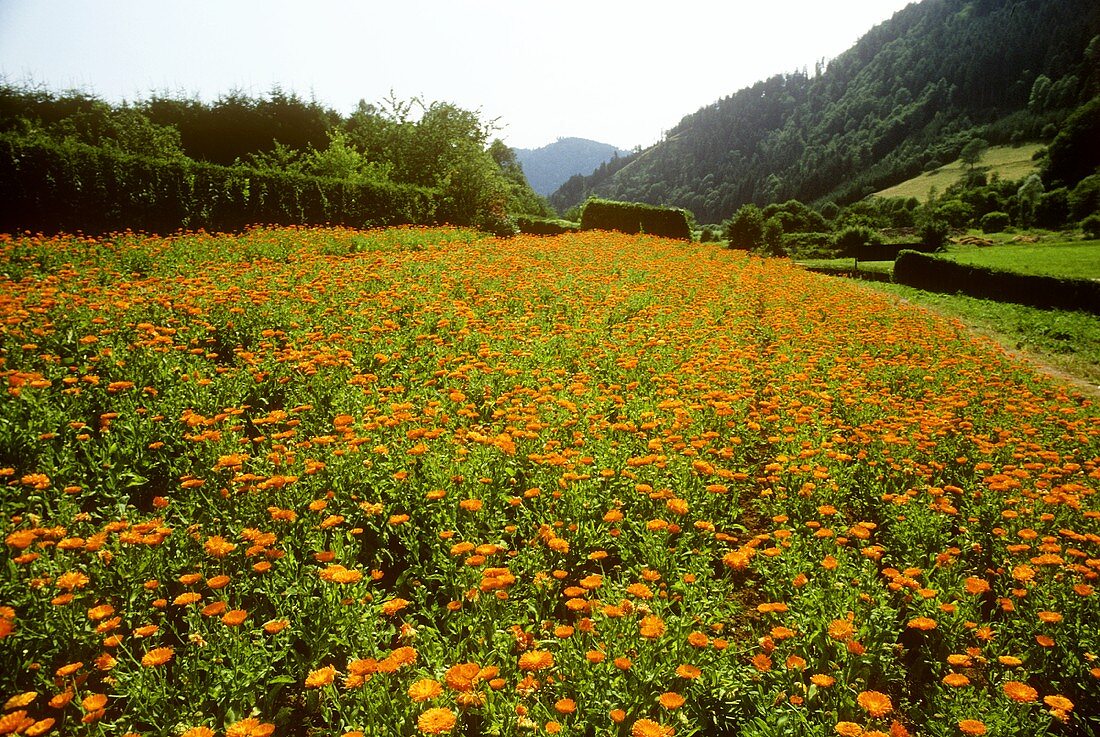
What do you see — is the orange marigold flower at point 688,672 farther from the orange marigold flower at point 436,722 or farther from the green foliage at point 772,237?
the green foliage at point 772,237

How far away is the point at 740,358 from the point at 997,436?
2.62m

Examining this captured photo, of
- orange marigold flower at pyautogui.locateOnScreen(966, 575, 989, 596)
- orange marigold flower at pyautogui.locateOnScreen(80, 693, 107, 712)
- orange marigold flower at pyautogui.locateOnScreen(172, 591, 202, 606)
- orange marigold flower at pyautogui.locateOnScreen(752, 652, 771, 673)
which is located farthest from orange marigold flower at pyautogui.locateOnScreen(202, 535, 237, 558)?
orange marigold flower at pyautogui.locateOnScreen(966, 575, 989, 596)

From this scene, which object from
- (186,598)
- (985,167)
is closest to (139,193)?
(186,598)

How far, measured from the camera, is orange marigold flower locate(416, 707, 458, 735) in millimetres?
1942

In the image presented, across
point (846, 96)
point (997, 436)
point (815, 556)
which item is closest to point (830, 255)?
point (997, 436)

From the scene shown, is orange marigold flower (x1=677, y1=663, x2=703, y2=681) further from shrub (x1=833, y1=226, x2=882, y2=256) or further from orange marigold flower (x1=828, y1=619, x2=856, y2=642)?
shrub (x1=833, y1=226, x2=882, y2=256)

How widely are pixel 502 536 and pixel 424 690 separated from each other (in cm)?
153

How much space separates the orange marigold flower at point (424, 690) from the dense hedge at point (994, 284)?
20825mm

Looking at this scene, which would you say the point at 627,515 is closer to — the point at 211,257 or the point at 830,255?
the point at 211,257

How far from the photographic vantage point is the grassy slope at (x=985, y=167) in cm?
9175

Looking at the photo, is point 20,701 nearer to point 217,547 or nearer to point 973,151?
point 217,547

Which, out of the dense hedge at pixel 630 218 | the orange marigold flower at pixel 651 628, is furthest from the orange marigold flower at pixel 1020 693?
the dense hedge at pixel 630 218

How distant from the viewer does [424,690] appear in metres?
2.13

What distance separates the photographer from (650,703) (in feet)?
8.16
